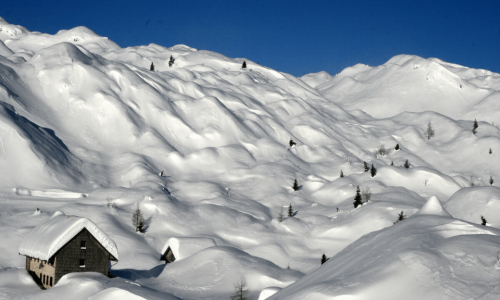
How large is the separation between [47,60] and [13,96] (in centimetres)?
1446

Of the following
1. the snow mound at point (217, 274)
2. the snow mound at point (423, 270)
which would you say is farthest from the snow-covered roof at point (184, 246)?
the snow mound at point (423, 270)

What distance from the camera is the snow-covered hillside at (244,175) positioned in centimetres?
2061

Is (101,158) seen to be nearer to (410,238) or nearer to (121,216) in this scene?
(121,216)

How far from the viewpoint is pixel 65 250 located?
111 ft

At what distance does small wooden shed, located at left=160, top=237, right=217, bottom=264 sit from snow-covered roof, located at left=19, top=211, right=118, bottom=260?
28.5 feet

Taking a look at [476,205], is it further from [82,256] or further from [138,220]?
[82,256]

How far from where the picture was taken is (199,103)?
84188 mm

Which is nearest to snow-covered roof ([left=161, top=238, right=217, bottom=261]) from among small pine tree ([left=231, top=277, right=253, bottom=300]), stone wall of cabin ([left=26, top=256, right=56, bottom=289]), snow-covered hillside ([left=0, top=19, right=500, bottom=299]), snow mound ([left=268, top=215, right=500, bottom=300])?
snow-covered hillside ([left=0, top=19, right=500, bottom=299])

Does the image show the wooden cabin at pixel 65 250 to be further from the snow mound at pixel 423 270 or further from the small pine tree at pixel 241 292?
the snow mound at pixel 423 270

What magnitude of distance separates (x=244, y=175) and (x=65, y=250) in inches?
1459

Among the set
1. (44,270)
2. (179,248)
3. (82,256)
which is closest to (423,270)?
(82,256)

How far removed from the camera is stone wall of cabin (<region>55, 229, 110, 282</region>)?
110 ft

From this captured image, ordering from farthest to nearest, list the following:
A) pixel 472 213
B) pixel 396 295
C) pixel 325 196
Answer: pixel 325 196
pixel 472 213
pixel 396 295

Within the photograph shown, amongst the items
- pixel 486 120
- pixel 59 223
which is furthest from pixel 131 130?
pixel 486 120
